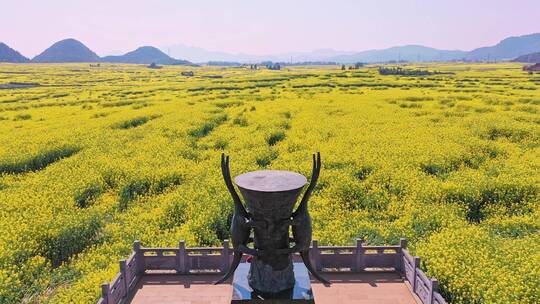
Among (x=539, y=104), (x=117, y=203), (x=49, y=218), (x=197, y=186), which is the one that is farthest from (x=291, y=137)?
(x=539, y=104)

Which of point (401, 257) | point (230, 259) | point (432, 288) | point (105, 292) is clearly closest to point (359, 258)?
point (401, 257)

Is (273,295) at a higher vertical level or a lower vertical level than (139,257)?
higher

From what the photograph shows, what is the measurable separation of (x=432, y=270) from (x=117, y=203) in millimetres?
15638

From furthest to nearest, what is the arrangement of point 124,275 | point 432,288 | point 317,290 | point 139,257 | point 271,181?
point 139,257 → point 317,290 → point 124,275 → point 432,288 → point 271,181

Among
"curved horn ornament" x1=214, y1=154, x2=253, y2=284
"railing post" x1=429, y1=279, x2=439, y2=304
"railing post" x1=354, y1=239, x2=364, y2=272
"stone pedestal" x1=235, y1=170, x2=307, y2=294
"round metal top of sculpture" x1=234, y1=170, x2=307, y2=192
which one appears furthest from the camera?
"railing post" x1=354, y1=239, x2=364, y2=272

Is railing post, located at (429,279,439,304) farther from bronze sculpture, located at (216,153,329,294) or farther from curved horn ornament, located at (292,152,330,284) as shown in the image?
curved horn ornament, located at (292,152,330,284)

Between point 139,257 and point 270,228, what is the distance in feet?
22.1

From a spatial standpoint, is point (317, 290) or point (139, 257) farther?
point (139, 257)

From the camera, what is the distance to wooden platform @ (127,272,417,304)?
40.1ft

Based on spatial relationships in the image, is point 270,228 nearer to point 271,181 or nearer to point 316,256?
Result: point 271,181

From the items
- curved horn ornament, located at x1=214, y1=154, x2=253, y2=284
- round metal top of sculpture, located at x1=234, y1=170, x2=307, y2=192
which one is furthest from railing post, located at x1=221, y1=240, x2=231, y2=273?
round metal top of sculpture, located at x1=234, y1=170, x2=307, y2=192

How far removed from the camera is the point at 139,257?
44.2 ft

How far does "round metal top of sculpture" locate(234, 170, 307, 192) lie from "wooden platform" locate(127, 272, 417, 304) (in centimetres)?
512

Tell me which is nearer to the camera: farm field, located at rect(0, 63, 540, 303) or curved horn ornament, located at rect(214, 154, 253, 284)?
curved horn ornament, located at rect(214, 154, 253, 284)
